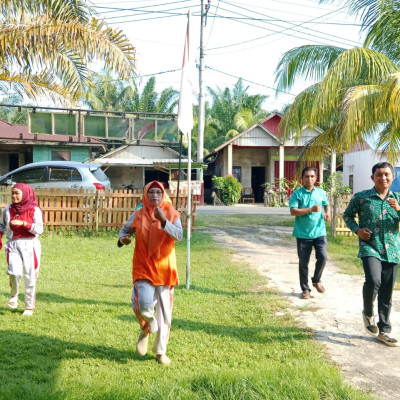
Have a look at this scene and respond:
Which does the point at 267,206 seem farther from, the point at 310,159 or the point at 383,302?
the point at 383,302

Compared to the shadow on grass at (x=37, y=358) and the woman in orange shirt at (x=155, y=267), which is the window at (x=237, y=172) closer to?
the shadow on grass at (x=37, y=358)

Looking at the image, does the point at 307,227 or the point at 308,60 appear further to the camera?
the point at 308,60

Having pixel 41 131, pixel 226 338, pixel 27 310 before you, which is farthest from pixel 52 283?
pixel 41 131

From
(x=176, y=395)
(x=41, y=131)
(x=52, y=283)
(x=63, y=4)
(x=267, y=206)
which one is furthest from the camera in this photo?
(x=267, y=206)

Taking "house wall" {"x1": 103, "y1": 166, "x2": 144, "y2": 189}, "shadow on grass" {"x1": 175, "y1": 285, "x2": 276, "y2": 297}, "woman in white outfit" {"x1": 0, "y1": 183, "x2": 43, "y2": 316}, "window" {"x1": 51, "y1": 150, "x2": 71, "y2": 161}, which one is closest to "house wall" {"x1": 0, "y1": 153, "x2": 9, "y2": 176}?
"window" {"x1": 51, "y1": 150, "x2": 71, "y2": 161}

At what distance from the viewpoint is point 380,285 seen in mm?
4699

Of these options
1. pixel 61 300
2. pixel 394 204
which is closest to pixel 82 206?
pixel 61 300

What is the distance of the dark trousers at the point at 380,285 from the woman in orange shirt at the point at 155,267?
6.34 ft

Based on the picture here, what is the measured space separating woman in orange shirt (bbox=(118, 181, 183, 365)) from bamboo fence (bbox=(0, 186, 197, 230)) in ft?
27.8

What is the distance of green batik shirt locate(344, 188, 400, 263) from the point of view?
4598mm

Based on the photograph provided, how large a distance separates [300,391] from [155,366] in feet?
4.18

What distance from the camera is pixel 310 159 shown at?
13.3 m

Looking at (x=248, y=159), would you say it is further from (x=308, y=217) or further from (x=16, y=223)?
(x=16, y=223)

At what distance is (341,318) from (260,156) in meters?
25.2
